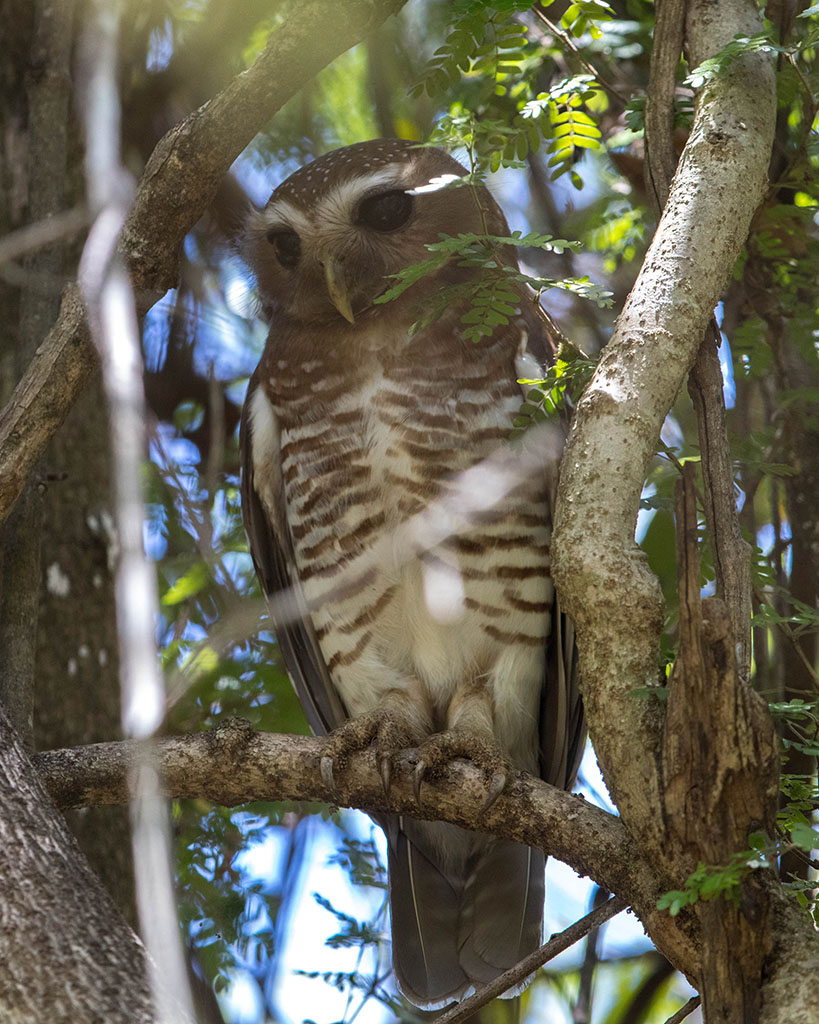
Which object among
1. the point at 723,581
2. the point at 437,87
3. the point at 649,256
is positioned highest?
the point at 437,87

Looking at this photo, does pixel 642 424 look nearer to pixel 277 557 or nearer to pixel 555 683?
pixel 555 683

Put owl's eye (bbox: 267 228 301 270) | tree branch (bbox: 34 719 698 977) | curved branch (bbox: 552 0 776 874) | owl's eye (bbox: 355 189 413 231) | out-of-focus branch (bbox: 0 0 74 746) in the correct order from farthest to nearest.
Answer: owl's eye (bbox: 267 228 301 270)
owl's eye (bbox: 355 189 413 231)
out-of-focus branch (bbox: 0 0 74 746)
tree branch (bbox: 34 719 698 977)
curved branch (bbox: 552 0 776 874)

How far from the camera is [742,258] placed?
7.70 feet

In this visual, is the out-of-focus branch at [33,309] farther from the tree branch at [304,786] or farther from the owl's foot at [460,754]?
the owl's foot at [460,754]

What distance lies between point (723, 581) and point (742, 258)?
37.8 inches

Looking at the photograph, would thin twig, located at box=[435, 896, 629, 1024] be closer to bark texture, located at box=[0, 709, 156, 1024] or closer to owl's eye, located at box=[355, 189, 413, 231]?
bark texture, located at box=[0, 709, 156, 1024]

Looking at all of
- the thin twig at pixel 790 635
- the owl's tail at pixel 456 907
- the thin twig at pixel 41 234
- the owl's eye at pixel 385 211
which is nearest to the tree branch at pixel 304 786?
the thin twig at pixel 790 635

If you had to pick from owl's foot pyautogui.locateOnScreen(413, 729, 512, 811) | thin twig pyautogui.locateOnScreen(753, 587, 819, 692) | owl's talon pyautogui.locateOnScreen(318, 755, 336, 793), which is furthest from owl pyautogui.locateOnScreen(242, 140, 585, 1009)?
thin twig pyautogui.locateOnScreen(753, 587, 819, 692)

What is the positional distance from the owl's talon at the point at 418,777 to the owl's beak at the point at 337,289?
3.29ft

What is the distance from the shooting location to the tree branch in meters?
1.71

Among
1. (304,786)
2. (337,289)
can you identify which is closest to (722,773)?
(304,786)

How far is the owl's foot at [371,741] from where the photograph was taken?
2025 mm

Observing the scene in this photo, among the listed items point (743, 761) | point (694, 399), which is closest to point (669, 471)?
point (694, 399)

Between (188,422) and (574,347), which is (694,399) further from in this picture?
(188,422)
